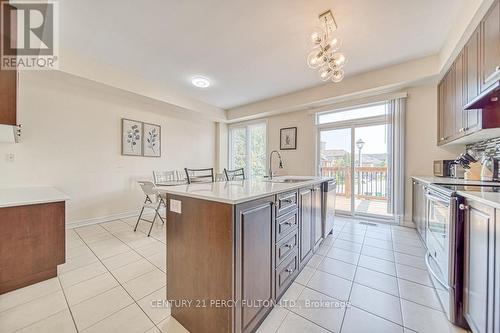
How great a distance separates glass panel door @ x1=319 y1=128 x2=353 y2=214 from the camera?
13.5ft

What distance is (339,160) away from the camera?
426 centimetres

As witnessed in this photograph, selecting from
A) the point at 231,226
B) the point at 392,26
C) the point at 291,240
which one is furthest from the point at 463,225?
the point at 392,26

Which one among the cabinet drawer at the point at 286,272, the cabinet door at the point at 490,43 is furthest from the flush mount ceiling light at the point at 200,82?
the cabinet door at the point at 490,43

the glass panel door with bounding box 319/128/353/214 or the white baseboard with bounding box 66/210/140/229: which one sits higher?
the glass panel door with bounding box 319/128/353/214

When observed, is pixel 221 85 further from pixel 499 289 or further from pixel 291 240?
pixel 499 289

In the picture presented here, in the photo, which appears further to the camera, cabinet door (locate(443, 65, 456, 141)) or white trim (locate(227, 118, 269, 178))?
white trim (locate(227, 118, 269, 178))

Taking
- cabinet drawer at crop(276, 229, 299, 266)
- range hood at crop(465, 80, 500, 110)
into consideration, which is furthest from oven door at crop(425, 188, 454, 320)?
cabinet drawer at crop(276, 229, 299, 266)

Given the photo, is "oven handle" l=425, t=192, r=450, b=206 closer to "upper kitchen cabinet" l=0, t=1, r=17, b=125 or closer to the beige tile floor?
the beige tile floor

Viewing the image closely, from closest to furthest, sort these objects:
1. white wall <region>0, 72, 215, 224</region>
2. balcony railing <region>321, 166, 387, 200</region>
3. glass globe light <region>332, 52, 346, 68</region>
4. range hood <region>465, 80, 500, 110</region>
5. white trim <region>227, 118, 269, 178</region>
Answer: range hood <region>465, 80, 500, 110</region>, glass globe light <region>332, 52, 346, 68</region>, white wall <region>0, 72, 215, 224</region>, balcony railing <region>321, 166, 387, 200</region>, white trim <region>227, 118, 269, 178</region>

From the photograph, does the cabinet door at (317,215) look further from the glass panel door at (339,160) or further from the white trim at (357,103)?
the white trim at (357,103)

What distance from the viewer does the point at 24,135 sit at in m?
2.89

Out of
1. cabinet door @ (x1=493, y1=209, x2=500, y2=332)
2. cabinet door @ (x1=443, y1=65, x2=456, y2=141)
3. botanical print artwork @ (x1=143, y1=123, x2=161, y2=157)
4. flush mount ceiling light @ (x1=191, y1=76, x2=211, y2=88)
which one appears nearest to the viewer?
cabinet door @ (x1=493, y1=209, x2=500, y2=332)

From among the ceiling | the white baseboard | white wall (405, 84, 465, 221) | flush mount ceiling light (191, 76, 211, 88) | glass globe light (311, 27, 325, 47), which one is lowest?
the white baseboard

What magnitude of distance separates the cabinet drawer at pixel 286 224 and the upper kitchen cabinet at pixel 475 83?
1.59m
